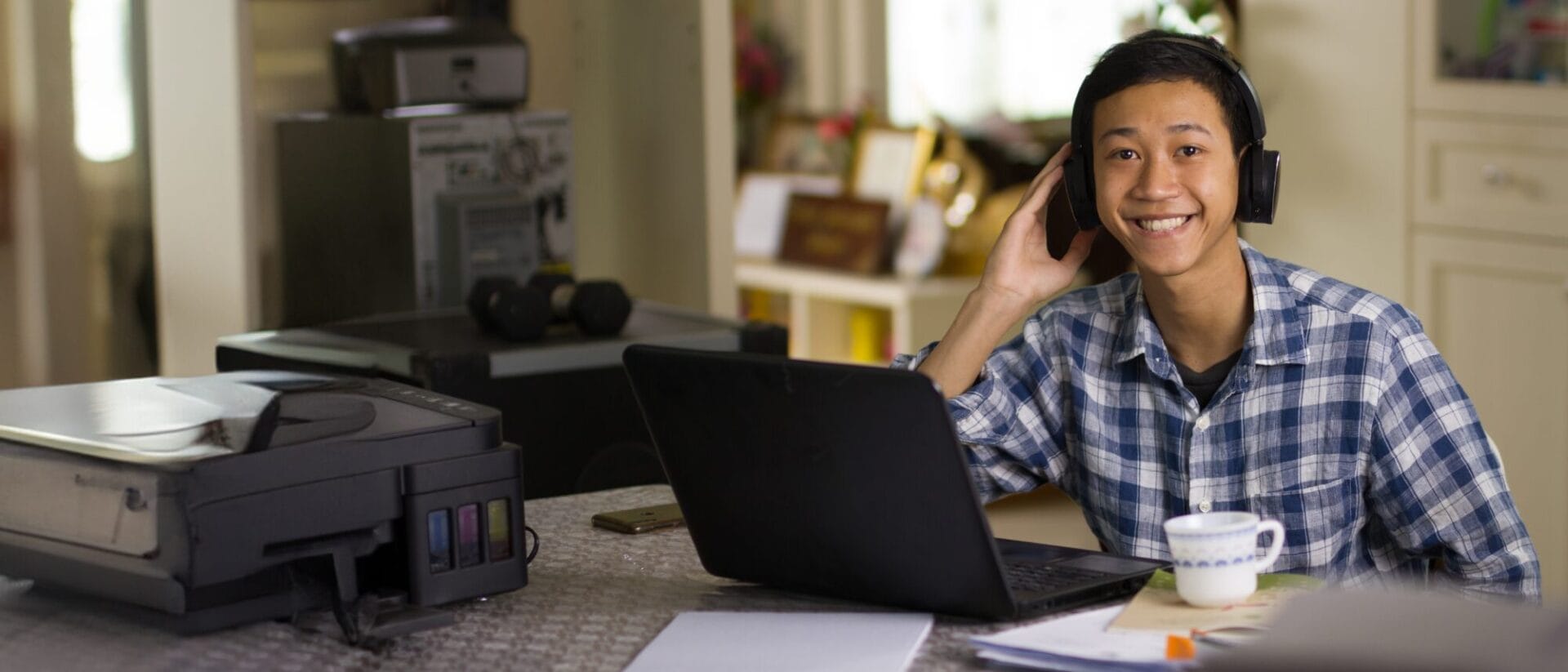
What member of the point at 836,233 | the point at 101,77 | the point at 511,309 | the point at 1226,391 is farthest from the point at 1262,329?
the point at 836,233

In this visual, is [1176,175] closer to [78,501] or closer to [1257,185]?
[1257,185]

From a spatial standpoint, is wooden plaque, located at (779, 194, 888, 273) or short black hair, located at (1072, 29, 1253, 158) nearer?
short black hair, located at (1072, 29, 1253, 158)

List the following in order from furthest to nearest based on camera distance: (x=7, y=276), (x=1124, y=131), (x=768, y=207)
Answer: (x=768, y=207), (x=7, y=276), (x=1124, y=131)

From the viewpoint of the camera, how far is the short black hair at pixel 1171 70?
1.53m

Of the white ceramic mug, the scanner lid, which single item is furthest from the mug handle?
the scanner lid

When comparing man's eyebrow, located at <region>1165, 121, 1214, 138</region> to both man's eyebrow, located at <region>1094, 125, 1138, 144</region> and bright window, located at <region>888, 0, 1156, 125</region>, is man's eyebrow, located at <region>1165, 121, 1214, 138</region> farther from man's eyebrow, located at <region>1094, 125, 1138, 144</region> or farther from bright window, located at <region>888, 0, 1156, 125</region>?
bright window, located at <region>888, 0, 1156, 125</region>

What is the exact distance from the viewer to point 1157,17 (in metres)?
3.77

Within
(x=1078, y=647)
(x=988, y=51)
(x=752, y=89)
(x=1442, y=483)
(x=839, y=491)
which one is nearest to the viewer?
(x=1078, y=647)

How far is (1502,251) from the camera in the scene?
2.95 metres

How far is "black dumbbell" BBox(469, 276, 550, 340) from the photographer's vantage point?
2.27m

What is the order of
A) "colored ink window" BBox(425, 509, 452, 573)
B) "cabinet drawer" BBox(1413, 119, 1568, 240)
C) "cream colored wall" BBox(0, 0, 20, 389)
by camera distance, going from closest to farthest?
"colored ink window" BBox(425, 509, 452, 573), "cream colored wall" BBox(0, 0, 20, 389), "cabinet drawer" BBox(1413, 119, 1568, 240)

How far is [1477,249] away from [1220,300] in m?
1.63

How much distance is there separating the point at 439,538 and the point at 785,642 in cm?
28

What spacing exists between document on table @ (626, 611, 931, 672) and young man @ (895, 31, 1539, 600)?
432 mm
